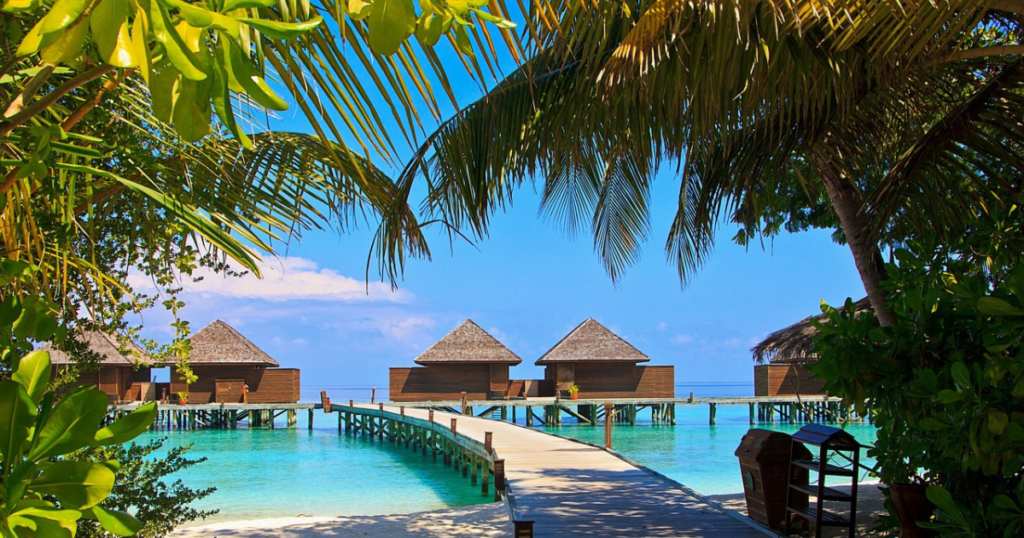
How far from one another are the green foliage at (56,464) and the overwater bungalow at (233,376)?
3428cm

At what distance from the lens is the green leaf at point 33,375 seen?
0.91m

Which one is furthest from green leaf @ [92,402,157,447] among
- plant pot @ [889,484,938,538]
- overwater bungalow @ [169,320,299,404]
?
overwater bungalow @ [169,320,299,404]

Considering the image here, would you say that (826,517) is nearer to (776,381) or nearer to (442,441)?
(442,441)

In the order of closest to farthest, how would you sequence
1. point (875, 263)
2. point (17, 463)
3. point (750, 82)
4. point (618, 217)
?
point (17, 463)
point (750, 82)
point (875, 263)
point (618, 217)

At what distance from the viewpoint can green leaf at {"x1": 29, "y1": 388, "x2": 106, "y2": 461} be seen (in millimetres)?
848

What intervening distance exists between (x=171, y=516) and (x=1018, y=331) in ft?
16.5

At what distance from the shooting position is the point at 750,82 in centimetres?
404

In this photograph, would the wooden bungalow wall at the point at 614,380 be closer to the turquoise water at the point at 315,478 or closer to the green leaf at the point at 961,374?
the turquoise water at the point at 315,478

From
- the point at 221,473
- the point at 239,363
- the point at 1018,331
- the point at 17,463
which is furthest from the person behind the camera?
the point at 239,363

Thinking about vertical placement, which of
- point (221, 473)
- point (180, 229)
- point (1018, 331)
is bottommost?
point (221, 473)

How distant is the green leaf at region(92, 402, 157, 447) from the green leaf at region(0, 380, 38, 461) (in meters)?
0.07

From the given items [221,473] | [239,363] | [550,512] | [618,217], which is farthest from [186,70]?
[239,363]

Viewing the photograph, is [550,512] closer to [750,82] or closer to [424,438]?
[750,82]

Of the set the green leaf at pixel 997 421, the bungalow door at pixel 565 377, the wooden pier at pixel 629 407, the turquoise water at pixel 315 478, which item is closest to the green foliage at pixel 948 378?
the green leaf at pixel 997 421
